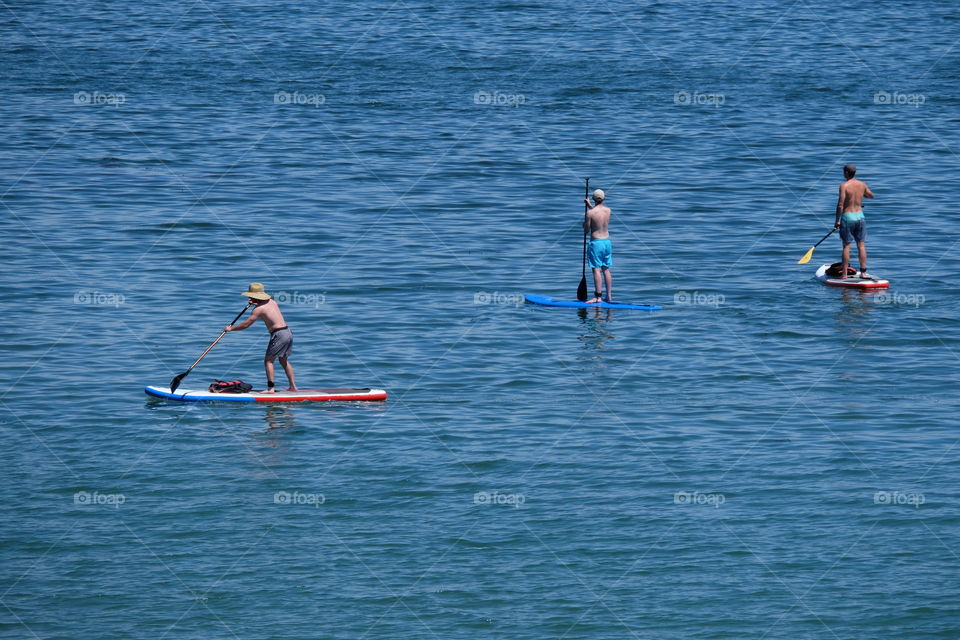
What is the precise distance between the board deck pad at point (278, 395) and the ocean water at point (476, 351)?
0.17 meters

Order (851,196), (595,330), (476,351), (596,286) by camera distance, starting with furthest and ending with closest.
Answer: (851,196)
(596,286)
(595,330)
(476,351)

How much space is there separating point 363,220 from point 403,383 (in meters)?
10.1

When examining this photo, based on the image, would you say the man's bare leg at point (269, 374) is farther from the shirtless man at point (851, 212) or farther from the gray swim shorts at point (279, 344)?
the shirtless man at point (851, 212)

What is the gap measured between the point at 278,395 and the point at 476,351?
359 cm

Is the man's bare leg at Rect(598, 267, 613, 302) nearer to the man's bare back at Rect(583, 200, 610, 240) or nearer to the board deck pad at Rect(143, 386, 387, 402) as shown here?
the man's bare back at Rect(583, 200, 610, 240)

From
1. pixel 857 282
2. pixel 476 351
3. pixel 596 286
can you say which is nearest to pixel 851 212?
pixel 857 282

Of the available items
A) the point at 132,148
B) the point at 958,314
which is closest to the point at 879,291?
the point at 958,314

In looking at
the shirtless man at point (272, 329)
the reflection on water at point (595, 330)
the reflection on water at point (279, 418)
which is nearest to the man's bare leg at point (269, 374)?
the shirtless man at point (272, 329)

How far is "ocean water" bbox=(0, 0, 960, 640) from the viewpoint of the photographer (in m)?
14.7

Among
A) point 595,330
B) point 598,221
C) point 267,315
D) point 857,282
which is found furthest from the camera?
point 857,282

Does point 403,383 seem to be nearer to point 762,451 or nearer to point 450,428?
point 450,428

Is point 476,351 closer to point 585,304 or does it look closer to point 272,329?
point 585,304

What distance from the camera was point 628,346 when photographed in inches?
856

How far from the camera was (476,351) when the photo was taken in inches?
851
